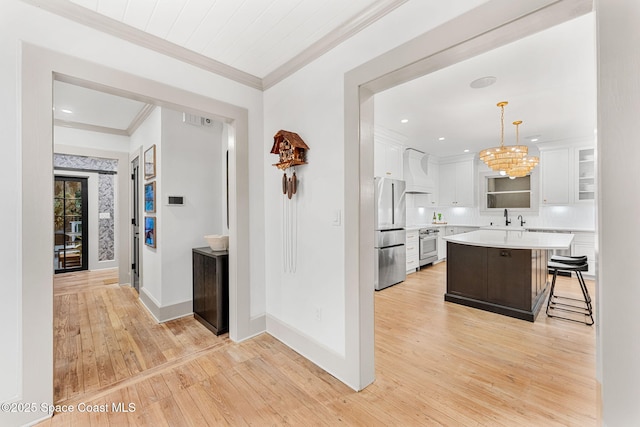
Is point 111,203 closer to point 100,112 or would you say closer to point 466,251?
point 100,112

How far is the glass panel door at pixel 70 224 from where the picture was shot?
5.89 metres

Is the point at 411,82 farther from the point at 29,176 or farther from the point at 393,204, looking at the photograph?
the point at 29,176

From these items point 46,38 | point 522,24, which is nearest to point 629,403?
point 522,24

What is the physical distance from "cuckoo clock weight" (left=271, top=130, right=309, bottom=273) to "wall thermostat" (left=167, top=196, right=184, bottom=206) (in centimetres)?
149

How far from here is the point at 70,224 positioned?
6.04 meters

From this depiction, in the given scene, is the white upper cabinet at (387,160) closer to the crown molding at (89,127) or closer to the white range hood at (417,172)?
the white range hood at (417,172)

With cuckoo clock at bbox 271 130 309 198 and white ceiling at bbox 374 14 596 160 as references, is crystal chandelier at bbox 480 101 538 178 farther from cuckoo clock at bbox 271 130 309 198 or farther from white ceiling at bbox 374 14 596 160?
cuckoo clock at bbox 271 130 309 198

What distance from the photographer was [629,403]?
0.61m

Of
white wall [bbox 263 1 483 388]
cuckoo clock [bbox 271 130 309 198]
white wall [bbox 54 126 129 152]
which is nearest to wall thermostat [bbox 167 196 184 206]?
white wall [bbox 263 1 483 388]

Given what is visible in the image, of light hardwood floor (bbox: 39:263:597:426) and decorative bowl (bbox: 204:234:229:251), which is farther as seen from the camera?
decorative bowl (bbox: 204:234:229:251)

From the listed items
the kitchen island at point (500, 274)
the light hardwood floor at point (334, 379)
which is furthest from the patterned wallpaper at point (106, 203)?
the kitchen island at point (500, 274)

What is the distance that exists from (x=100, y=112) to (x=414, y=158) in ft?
18.7

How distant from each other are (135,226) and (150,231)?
3.94ft

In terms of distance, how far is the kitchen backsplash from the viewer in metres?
5.69
